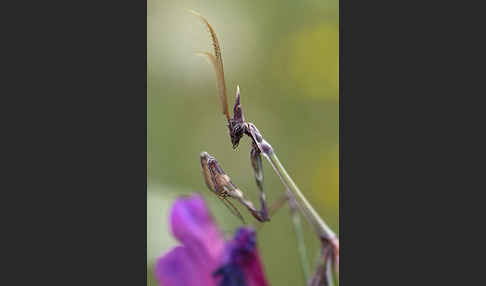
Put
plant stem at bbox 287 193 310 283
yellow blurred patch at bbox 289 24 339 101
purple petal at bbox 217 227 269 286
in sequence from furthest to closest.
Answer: yellow blurred patch at bbox 289 24 339 101 → plant stem at bbox 287 193 310 283 → purple petal at bbox 217 227 269 286

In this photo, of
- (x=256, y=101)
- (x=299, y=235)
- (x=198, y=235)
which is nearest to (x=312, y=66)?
(x=256, y=101)

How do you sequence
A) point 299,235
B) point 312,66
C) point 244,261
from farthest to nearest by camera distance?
point 312,66
point 299,235
point 244,261

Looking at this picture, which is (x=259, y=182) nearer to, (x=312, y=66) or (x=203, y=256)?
(x=203, y=256)

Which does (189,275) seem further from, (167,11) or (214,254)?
(167,11)

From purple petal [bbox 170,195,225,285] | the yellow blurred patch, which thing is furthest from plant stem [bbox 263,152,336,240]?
the yellow blurred patch

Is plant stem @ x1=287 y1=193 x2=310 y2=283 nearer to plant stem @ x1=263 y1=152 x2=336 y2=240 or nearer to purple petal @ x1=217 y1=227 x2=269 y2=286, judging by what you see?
plant stem @ x1=263 y1=152 x2=336 y2=240

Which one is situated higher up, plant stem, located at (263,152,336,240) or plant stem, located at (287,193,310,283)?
plant stem, located at (263,152,336,240)

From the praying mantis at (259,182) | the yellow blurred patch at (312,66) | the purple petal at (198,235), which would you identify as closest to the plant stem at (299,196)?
the praying mantis at (259,182)

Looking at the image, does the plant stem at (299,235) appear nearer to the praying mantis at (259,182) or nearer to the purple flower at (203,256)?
the praying mantis at (259,182)
